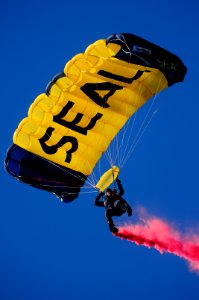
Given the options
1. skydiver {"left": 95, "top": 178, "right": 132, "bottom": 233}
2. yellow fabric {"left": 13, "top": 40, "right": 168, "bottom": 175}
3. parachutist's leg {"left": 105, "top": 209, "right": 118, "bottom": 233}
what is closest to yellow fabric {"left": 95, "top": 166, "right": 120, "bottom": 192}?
skydiver {"left": 95, "top": 178, "right": 132, "bottom": 233}

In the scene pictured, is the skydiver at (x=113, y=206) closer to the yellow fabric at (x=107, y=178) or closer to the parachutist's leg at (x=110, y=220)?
the parachutist's leg at (x=110, y=220)

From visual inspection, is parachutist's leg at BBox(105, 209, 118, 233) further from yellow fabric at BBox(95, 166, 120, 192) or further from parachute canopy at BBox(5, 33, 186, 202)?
parachute canopy at BBox(5, 33, 186, 202)

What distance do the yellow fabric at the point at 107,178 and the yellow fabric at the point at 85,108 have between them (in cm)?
127

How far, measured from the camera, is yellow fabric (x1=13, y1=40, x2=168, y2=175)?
16.2m

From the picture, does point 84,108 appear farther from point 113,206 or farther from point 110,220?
point 110,220

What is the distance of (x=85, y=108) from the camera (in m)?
17.6

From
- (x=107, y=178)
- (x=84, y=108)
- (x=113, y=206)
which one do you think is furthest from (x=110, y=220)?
(x=84, y=108)

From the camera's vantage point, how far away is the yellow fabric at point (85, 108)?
1617cm

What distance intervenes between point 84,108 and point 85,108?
0.03m

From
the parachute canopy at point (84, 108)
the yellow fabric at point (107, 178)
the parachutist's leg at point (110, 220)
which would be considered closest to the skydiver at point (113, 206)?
the parachutist's leg at point (110, 220)

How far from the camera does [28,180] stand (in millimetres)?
18203

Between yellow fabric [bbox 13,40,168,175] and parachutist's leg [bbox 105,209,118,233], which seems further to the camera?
parachutist's leg [bbox 105,209,118,233]

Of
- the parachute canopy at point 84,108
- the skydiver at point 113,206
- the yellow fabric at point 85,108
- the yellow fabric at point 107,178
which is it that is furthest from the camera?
the yellow fabric at point 107,178

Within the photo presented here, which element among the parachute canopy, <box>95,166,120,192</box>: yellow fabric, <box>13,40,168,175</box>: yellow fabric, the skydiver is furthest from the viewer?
<box>95,166,120,192</box>: yellow fabric
